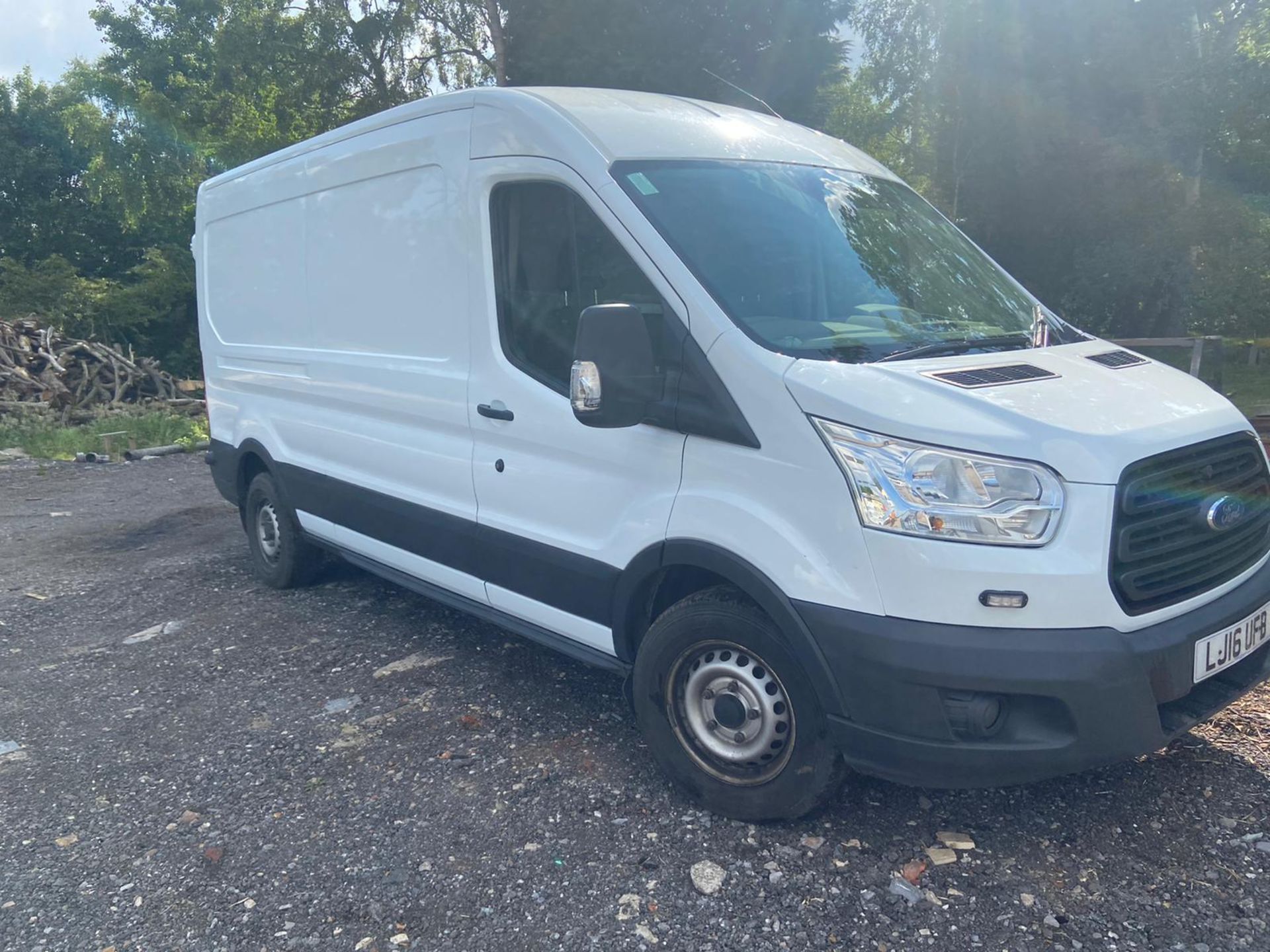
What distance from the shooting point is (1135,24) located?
1995 centimetres

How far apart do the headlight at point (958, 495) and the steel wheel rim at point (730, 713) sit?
690 millimetres

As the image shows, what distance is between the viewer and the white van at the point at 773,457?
276cm

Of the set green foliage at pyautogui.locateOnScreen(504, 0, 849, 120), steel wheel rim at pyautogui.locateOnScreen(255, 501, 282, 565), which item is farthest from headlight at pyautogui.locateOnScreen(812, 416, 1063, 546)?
green foliage at pyautogui.locateOnScreen(504, 0, 849, 120)

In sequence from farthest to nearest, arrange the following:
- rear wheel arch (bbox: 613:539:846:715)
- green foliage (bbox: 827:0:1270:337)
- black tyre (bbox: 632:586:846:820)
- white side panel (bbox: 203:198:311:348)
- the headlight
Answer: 1. green foliage (bbox: 827:0:1270:337)
2. white side panel (bbox: 203:198:311:348)
3. black tyre (bbox: 632:586:846:820)
4. rear wheel arch (bbox: 613:539:846:715)
5. the headlight

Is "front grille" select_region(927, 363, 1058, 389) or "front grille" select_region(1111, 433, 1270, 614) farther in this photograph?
"front grille" select_region(927, 363, 1058, 389)

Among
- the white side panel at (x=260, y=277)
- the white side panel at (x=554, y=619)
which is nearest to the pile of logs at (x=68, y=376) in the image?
the white side panel at (x=260, y=277)

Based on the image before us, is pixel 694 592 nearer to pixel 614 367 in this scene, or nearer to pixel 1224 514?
pixel 614 367

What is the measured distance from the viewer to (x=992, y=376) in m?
3.07

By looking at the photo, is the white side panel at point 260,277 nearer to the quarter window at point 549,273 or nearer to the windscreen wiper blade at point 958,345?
the quarter window at point 549,273

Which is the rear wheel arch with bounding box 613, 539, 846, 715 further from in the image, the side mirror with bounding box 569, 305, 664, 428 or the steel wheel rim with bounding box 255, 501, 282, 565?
the steel wheel rim with bounding box 255, 501, 282, 565

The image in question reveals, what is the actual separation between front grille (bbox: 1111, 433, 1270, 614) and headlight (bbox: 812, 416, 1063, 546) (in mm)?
221

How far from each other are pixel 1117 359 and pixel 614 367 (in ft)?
6.02

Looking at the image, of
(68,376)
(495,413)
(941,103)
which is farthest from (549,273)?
(941,103)

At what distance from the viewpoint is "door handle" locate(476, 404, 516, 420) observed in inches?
155
